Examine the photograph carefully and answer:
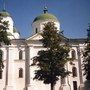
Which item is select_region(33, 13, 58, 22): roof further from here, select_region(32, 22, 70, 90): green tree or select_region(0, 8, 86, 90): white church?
select_region(32, 22, 70, 90): green tree

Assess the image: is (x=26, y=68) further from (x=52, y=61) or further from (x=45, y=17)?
(x=52, y=61)

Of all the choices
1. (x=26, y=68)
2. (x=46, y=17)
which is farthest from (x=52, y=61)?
(x=46, y=17)

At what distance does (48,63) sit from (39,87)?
12.8 metres

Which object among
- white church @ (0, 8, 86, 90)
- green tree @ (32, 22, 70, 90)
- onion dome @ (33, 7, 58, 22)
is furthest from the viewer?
onion dome @ (33, 7, 58, 22)

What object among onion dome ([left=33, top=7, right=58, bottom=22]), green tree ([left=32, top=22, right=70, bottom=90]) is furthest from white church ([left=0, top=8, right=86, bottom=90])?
green tree ([left=32, top=22, right=70, bottom=90])

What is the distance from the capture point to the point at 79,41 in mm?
47969

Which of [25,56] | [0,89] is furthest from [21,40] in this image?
[0,89]

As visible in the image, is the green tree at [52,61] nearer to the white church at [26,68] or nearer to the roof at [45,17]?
the white church at [26,68]

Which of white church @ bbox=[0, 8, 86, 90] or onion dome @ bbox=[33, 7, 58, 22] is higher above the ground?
onion dome @ bbox=[33, 7, 58, 22]

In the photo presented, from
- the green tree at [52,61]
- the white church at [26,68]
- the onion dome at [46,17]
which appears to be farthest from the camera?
the onion dome at [46,17]

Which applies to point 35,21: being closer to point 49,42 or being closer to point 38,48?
point 38,48

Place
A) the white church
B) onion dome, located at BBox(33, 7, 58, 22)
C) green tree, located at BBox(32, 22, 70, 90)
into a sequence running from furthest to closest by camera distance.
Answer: onion dome, located at BBox(33, 7, 58, 22)
the white church
green tree, located at BBox(32, 22, 70, 90)

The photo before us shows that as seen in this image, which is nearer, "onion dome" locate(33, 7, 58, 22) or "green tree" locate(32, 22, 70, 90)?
"green tree" locate(32, 22, 70, 90)

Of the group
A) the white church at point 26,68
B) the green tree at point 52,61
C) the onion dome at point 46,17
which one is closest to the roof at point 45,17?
the onion dome at point 46,17
